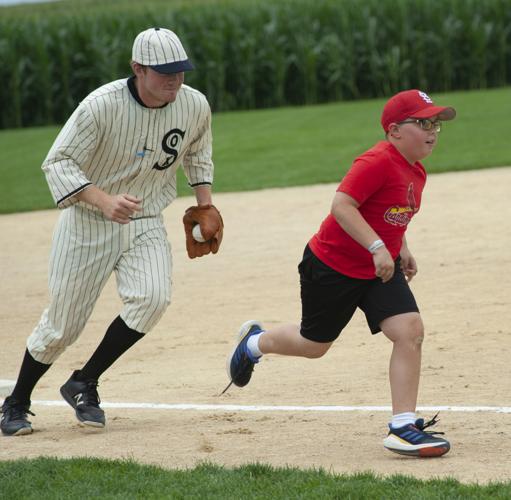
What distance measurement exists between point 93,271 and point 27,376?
2.21ft

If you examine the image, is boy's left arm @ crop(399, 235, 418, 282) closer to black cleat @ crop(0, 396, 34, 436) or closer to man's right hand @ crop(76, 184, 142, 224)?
man's right hand @ crop(76, 184, 142, 224)

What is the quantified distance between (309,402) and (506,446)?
4.53ft

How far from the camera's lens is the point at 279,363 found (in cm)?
747

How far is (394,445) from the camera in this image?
5227 mm

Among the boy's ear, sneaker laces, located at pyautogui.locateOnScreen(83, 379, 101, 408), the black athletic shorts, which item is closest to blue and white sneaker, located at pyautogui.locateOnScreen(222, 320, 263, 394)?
the black athletic shorts

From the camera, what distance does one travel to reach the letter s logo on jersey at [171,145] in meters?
5.96

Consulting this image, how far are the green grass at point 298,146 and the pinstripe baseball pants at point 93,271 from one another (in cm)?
914

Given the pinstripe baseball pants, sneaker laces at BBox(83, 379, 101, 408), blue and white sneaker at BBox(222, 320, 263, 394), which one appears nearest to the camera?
the pinstripe baseball pants

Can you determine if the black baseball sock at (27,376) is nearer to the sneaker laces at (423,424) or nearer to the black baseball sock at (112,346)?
the black baseball sock at (112,346)

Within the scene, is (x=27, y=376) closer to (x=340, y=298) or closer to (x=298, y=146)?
(x=340, y=298)

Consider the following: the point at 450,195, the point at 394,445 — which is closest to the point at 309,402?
the point at 394,445

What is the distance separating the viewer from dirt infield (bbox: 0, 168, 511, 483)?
5.52 meters

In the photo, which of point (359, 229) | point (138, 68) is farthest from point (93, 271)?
point (359, 229)

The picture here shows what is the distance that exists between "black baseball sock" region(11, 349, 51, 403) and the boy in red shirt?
1443 mm
